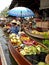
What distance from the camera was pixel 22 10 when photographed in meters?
17.7

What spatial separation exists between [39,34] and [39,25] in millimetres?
4328

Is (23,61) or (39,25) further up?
(23,61)

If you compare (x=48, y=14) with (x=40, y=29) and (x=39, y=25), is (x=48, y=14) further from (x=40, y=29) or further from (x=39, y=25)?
(x=40, y=29)

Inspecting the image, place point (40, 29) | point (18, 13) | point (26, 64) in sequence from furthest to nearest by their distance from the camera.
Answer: point (18, 13) → point (40, 29) → point (26, 64)

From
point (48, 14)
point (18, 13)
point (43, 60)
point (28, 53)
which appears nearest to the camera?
point (43, 60)

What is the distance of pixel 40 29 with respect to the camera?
1634cm

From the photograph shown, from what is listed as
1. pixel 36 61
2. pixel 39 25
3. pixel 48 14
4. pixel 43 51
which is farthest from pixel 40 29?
pixel 36 61

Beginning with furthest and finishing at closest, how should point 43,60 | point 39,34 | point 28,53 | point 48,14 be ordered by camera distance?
point 48,14, point 39,34, point 28,53, point 43,60

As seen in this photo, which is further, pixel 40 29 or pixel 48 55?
pixel 40 29

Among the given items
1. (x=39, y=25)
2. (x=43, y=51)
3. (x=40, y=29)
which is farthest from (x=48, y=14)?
(x=43, y=51)

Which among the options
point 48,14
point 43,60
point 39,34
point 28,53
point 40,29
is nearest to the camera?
point 43,60

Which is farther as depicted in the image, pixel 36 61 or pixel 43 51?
pixel 43 51

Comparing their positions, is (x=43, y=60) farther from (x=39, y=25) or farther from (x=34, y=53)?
(x=39, y=25)

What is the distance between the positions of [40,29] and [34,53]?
8712 millimetres
